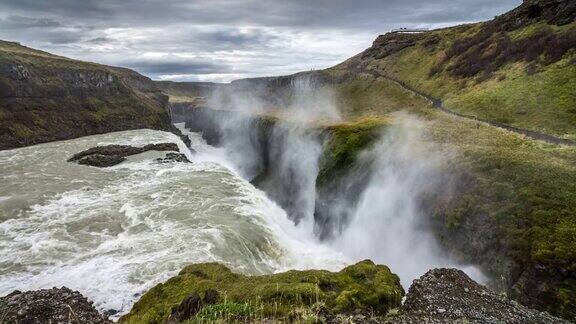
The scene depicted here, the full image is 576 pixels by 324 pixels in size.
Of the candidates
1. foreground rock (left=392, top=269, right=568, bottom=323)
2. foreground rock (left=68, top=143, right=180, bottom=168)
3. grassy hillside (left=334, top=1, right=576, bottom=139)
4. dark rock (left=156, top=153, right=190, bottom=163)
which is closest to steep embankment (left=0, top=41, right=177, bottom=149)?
foreground rock (left=68, top=143, right=180, bottom=168)

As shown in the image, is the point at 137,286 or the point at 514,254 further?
the point at 137,286

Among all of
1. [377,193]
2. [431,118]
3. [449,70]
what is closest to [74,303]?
[377,193]

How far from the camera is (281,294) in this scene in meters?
14.1

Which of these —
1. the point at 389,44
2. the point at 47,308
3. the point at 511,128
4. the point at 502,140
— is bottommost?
the point at 47,308

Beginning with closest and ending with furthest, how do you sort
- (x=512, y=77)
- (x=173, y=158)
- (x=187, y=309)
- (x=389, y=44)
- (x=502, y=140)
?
(x=187, y=309)
(x=502, y=140)
(x=512, y=77)
(x=173, y=158)
(x=389, y=44)

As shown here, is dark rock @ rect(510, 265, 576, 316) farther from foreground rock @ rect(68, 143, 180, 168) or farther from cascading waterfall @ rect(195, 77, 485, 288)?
foreground rock @ rect(68, 143, 180, 168)

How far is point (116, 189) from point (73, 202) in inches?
246

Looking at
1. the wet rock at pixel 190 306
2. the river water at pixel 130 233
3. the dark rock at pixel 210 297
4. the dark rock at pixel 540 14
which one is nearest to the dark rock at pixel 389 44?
the dark rock at pixel 540 14

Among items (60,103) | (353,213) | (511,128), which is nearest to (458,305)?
(353,213)

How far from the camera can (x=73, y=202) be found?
1651 inches

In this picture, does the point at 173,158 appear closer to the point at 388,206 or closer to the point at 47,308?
the point at 388,206

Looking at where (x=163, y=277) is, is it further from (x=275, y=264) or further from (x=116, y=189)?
(x=116, y=189)

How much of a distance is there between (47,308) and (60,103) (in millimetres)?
106901

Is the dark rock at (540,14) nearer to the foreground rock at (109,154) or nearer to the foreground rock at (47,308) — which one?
the foreground rock at (47,308)
